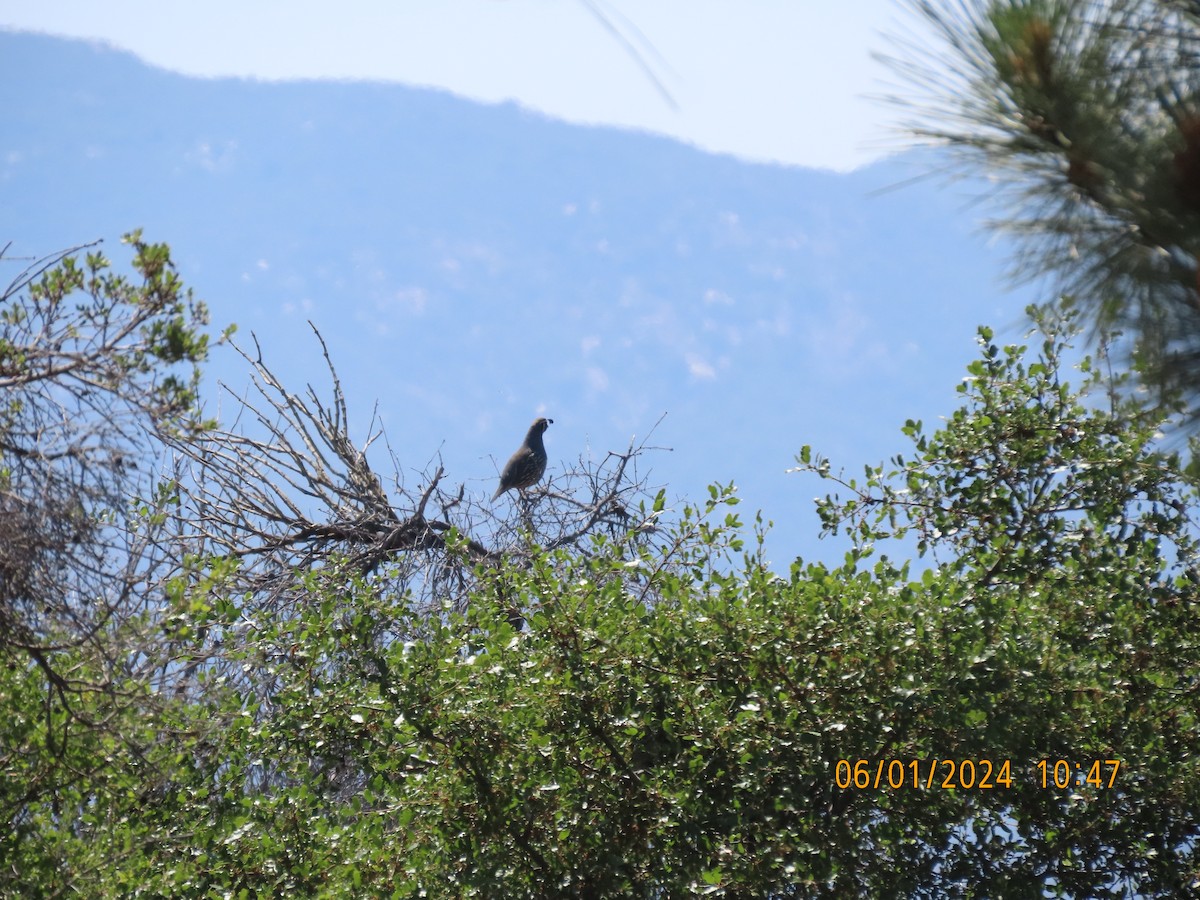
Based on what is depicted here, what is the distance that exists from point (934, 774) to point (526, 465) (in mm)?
4649

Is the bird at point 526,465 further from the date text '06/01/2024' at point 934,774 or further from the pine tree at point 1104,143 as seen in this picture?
the pine tree at point 1104,143

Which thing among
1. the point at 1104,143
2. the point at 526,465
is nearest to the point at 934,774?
the point at 1104,143

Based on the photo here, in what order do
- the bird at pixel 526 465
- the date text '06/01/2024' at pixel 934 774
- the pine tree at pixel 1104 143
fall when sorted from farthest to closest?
1. the bird at pixel 526 465
2. the date text '06/01/2024' at pixel 934 774
3. the pine tree at pixel 1104 143

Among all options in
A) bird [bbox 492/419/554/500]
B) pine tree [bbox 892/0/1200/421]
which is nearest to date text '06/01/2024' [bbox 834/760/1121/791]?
pine tree [bbox 892/0/1200/421]

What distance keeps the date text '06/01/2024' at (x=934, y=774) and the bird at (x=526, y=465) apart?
14.3ft

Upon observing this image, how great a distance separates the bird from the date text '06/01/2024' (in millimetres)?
4349

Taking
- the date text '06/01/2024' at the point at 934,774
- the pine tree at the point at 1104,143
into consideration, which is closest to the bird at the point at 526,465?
the date text '06/01/2024' at the point at 934,774

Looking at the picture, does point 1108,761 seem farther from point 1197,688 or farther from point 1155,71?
point 1155,71

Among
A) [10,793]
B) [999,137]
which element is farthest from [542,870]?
[999,137]

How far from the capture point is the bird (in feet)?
27.0

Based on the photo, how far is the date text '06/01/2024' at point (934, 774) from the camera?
409 cm

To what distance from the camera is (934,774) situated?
4.10 m

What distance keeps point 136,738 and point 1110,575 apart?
3.77 meters

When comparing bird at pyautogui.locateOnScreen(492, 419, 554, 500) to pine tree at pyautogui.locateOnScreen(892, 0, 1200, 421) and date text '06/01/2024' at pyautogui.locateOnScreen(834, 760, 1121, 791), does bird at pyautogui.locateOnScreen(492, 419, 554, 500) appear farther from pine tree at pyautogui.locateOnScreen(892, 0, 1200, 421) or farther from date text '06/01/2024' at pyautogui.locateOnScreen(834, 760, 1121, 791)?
pine tree at pyautogui.locateOnScreen(892, 0, 1200, 421)
